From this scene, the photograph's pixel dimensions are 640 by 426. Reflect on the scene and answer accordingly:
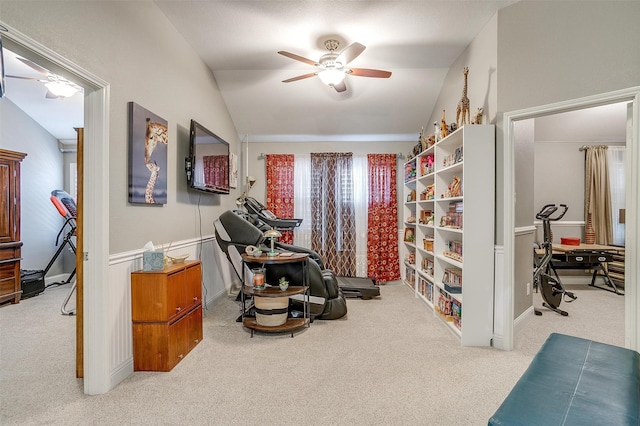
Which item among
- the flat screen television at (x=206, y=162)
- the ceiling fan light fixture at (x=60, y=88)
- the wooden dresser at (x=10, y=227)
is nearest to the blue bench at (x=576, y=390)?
the flat screen television at (x=206, y=162)

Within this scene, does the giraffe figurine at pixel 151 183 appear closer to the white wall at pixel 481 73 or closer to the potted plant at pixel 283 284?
the potted plant at pixel 283 284

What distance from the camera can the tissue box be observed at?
242 cm

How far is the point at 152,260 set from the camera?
2426 mm

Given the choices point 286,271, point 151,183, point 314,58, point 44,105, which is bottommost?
point 286,271

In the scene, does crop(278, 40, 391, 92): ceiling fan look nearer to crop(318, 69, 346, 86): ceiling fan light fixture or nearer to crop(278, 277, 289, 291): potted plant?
crop(318, 69, 346, 86): ceiling fan light fixture

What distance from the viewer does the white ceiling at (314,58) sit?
282 centimetres

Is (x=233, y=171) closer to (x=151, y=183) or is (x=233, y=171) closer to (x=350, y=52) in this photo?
(x=151, y=183)

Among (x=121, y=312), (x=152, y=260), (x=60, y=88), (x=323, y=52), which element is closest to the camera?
(x=121, y=312)

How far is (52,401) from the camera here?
201 cm

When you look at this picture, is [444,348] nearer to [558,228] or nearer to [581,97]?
[581,97]

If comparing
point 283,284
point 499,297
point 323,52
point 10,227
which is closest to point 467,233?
point 499,297

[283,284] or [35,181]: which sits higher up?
[35,181]

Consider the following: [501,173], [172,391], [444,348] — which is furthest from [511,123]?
[172,391]

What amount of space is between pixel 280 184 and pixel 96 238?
3.58 m
